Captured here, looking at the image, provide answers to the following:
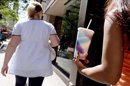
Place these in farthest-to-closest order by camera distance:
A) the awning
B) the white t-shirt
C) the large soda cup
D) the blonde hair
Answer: the awning → the blonde hair → the white t-shirt → the large soda cup

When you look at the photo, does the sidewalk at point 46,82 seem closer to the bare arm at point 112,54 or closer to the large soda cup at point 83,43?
the large soda cup at point 83,43

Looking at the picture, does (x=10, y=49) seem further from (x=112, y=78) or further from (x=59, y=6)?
(x=59, y=6)

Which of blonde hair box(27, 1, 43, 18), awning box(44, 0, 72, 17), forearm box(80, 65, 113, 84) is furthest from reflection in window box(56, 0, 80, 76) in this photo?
forearm box(80, 65, 113, 84)

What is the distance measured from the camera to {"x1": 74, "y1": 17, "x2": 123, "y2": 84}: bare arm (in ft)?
6.34

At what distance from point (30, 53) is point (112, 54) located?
3.00 m

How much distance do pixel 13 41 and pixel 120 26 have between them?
3.10 meters

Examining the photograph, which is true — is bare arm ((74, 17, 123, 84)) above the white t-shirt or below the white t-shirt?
above

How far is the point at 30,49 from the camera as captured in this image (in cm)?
486

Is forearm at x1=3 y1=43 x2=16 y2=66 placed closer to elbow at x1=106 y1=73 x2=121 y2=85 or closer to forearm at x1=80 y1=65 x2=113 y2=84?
forearm at x1=80 y1=65 x2=113 y2=84

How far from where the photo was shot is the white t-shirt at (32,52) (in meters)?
4.84

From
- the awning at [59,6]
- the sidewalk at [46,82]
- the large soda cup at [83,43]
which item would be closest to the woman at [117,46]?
the large soda cup at [83,43]

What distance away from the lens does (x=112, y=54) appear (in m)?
1.95

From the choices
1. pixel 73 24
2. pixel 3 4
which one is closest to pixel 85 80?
pixel 73 24

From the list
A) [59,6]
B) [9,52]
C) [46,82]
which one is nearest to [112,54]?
[9,52]
